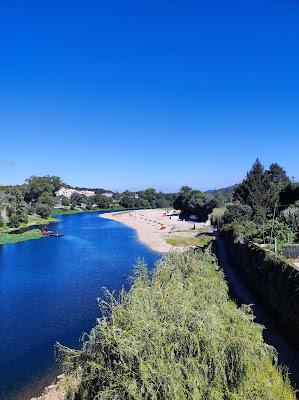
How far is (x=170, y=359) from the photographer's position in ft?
33.8

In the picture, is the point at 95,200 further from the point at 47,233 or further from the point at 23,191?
the point at 47,233

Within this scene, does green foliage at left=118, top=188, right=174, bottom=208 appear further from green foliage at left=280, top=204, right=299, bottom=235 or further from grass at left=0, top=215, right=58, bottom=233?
green foliage at left=280, top=204, right=299, bottom=235

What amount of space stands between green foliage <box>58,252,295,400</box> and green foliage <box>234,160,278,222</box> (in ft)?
137

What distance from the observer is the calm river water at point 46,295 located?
787 inches

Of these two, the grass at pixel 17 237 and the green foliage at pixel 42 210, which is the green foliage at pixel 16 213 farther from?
the green foliage at pixel 42 210

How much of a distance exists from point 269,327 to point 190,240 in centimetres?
4050

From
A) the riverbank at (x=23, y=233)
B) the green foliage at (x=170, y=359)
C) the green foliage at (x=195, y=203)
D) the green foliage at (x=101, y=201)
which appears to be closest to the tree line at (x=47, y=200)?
the green foliage at (x=101, y=201)

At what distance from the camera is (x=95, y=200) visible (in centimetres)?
15962

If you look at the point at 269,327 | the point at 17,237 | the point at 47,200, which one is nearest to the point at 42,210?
the point at 47,200

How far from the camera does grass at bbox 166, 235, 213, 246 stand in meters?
56.1

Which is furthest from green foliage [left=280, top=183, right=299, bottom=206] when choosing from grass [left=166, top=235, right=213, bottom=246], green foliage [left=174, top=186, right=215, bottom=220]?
green foliage [left=174, top=186, right=215, bottom=220]

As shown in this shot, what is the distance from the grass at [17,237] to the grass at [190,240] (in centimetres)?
2355

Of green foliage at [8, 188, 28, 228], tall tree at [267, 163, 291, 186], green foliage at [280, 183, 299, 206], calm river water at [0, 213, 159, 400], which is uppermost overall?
tall tree at [267, 163, 291, 186]

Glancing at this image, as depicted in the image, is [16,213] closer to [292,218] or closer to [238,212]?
[238,212]
